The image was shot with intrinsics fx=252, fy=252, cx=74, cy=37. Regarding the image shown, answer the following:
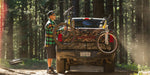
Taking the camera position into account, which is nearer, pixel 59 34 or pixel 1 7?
pixel 59 34

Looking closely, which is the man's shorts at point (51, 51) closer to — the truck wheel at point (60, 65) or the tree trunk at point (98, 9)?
the truck wheel at point (60, 65)

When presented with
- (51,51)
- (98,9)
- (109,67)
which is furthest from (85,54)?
(98,9)

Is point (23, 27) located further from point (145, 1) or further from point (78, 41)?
point (78, 41)

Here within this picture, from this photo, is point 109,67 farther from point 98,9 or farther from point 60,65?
point 98,9

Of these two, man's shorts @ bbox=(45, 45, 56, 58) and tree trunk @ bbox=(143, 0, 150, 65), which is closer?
man's shorts @ bbox=(45, 45, 56, 58)

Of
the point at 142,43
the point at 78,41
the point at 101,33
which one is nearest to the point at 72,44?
the point at 78,41

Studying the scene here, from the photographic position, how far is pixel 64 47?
9078mm

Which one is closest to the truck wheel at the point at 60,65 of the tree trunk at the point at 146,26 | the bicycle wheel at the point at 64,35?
the bicycle wheel at the point at 64,35

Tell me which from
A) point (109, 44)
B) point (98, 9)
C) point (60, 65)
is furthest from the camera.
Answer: point (98, 9)

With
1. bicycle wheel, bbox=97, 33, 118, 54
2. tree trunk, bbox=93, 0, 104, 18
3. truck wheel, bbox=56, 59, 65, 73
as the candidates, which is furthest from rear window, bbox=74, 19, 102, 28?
tree trunk, bbox=93, 0, 104, 18

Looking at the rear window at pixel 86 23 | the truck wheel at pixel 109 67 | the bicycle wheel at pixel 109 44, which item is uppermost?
the rear window at pixel 86 23

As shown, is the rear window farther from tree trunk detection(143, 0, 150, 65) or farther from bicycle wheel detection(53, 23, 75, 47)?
tree trunk detection(143, 0, 150, 65)

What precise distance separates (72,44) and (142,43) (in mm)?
10071

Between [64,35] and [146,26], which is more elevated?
[146,26]
